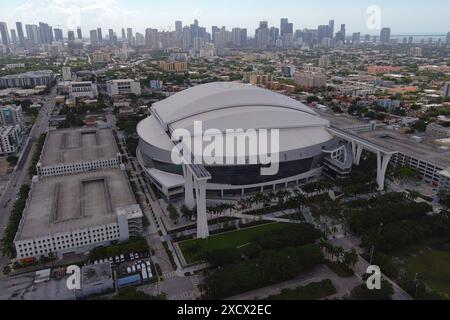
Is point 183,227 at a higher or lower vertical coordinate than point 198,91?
lower

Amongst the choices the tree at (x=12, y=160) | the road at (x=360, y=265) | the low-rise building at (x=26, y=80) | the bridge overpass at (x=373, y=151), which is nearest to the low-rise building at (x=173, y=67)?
the low-rise building at (x=26, y=80)

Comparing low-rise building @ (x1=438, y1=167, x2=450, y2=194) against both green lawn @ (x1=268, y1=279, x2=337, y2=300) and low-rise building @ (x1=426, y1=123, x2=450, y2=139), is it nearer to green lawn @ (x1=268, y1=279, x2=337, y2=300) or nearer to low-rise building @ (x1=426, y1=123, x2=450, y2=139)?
low-rise building @ (x1=426, y1=123, x2=450, y2=139)

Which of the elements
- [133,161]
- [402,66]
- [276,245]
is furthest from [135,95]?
[402,66]

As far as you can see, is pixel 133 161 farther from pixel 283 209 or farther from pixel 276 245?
pixel 276 245

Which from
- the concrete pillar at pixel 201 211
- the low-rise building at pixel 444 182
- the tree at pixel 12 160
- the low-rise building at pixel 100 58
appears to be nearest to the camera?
the concrete pillar at pixel 201 211

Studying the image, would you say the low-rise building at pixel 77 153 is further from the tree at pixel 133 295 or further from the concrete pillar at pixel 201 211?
the tree at pixel 133 295

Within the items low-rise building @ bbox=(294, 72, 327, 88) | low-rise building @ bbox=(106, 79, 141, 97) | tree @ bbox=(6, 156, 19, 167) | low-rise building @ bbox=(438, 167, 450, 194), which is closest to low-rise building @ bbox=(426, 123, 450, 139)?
low-rise building @ bbox=(438, 167, 450, 194)

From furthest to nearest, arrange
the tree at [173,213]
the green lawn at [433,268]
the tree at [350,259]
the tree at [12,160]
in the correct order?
the tree at [12,160] → the tree at [173,213] → the tree at [350,259] → the green lawn at [433,268]

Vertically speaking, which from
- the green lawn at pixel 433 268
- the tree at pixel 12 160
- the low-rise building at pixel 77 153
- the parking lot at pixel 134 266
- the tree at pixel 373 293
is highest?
the low-rise building at pixel 77 153
